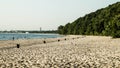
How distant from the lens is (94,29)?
138500 millimetres

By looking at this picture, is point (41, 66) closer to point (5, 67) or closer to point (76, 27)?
point (5, 67)

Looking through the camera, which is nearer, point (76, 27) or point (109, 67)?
point (109, 67)

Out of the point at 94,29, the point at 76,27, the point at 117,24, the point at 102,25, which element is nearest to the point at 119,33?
the point at 117,24

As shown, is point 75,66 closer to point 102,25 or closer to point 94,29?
point 102,25

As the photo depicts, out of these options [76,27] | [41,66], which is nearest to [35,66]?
[41,66]

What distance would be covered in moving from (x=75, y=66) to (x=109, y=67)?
94.5 inches

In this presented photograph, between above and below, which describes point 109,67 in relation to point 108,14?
below

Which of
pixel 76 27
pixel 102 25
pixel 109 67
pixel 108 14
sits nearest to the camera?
A: pixel 109 67

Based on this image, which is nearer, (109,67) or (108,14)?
(109,67)

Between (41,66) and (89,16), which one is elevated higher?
(89,16)

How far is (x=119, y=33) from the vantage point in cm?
7219

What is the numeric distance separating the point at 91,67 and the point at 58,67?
7.52 ft

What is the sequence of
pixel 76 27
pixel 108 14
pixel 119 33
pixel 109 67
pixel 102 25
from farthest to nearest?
pixel 76 27
pixel 108 14
pixel 102 25
pixel 119 33
pixel 109 67

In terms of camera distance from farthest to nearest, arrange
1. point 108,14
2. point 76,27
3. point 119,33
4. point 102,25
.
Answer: point 76,27 < point 108,14 < point 102,25 < point 119,33
